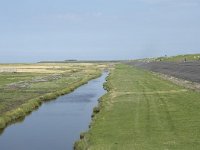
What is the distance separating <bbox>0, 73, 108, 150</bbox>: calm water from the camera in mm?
24812

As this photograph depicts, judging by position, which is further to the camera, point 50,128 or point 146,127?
point 50,128

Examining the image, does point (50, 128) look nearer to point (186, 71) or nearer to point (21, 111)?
point (21, 111)

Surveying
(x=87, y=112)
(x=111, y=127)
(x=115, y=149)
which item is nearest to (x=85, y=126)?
(x=111, y=127)

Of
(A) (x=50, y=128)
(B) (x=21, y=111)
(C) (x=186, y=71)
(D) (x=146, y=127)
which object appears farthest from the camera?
(C) (x=186, y=71)

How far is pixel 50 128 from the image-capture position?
29.8m

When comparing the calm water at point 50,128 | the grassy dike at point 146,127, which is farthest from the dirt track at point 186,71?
the grassy dike at point 146,127

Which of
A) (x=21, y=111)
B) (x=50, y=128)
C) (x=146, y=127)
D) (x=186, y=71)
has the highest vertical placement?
(x=186, y=71)

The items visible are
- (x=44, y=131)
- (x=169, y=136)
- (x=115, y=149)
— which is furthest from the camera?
(x=44, y=131)

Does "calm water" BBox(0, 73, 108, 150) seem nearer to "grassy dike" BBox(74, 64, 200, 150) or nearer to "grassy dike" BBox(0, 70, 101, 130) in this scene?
"grassy dike" BBox(0, 70, 101, 130)

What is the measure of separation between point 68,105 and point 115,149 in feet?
75.8

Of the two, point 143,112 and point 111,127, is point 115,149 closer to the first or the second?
point 111,127

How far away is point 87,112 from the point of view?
122 feet

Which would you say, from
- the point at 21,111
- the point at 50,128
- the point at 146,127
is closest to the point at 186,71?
the point at 21,111

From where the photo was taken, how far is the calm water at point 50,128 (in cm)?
2481
